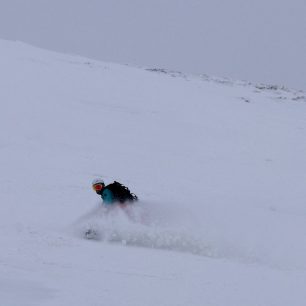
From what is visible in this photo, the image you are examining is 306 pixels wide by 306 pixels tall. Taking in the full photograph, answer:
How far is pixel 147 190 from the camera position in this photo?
12258 mm

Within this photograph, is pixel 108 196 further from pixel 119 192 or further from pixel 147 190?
pixel 147 190

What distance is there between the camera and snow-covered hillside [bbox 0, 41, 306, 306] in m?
6.54

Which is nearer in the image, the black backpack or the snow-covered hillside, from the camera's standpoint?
the snow-covered hillside

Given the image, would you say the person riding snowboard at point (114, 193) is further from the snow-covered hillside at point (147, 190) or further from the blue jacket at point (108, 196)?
the snow-covered hillside at point (147, 190)

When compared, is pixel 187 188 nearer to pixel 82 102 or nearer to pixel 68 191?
pixel 68 191

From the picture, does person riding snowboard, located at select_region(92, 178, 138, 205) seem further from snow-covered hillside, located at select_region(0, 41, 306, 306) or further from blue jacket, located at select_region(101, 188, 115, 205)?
snow-covered hillside, located at select_region(0, 41, 306, 306)

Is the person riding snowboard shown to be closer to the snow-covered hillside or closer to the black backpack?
the black backpack

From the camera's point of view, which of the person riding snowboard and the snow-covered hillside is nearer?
the snow-covered hillside

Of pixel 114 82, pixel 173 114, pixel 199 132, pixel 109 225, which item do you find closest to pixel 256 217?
pixel 109 225

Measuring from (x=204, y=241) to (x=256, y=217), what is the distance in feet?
9.07

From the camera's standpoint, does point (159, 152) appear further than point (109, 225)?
Yes

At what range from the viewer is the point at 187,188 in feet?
42.9

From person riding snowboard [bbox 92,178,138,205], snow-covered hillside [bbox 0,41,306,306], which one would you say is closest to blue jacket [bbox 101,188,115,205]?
person riding snowboard [bbox 92,178,138,205]

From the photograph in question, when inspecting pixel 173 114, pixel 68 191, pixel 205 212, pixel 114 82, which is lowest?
pixel 205 212
